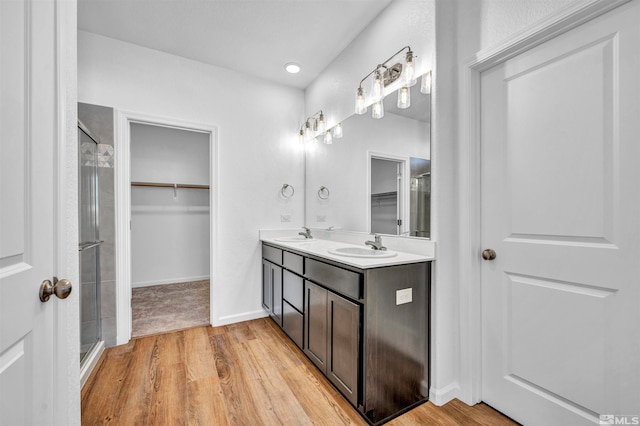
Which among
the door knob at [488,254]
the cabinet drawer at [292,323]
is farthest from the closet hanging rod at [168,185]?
the door knob at [488,254]

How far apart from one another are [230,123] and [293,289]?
1857 mm

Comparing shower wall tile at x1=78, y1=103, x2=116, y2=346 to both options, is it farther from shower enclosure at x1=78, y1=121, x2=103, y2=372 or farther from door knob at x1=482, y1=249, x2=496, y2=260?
door knob at x1=482, y1=249, x2=496, y2=260

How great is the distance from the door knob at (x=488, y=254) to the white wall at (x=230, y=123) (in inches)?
81.2

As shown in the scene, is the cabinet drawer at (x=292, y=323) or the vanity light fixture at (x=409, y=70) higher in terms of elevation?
the vanity light fixture at (x=409, y=70)

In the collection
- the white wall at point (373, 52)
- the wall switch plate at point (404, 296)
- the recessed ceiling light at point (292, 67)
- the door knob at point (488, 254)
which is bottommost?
the wall switch plate at point (404, 296)

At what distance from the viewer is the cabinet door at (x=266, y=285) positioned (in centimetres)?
282

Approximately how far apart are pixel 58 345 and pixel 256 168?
236 centimetres

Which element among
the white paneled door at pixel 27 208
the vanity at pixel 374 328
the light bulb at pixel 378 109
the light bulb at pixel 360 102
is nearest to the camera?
the white paneled door at pixel 27 208

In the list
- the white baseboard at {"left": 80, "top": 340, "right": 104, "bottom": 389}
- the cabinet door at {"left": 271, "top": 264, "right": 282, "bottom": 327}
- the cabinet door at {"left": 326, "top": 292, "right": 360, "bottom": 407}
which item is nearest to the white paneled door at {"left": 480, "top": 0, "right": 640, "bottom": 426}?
the cabinet door at {"left": 326, "top": 292, "right": 360, "bottom": 407}

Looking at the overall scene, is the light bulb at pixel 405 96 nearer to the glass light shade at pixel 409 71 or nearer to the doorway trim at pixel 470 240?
the glass light shade at pixel 409 71

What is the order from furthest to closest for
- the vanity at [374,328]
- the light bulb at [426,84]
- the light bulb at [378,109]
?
the light bulb at [378,109], the light bulb at [426,84], the vanity at [374,328]

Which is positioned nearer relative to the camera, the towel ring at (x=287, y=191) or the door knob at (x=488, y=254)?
the door knob at (x=488, y=254)

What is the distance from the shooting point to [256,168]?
3.05 metres

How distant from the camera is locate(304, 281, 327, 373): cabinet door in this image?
182cm
